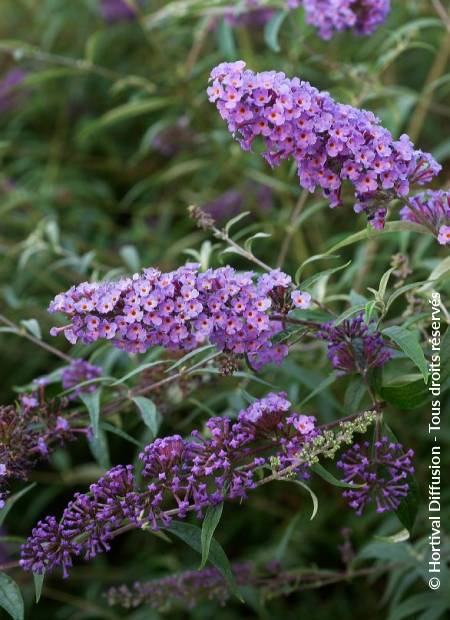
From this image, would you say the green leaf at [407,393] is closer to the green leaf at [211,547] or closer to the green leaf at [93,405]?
the green leaf at [211,547]

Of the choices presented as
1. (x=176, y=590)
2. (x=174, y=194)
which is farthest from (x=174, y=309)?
(x=174, y=194)

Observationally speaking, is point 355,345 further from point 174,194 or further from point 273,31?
point 174,194

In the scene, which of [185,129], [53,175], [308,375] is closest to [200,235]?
[185,129]

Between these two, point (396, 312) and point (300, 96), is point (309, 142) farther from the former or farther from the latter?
point (396, 312)

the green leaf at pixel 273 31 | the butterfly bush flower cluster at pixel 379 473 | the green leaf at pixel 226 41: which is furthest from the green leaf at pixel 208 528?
the green leaf at pixel 226 41

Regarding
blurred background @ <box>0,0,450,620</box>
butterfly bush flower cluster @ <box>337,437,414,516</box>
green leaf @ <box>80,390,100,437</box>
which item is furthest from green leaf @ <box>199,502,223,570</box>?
blurred background @ <box>0,0,450,620</box>

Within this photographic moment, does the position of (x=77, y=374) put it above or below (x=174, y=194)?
below

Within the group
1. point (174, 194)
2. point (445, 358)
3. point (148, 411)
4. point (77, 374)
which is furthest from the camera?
point (174, 194)

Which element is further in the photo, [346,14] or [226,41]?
[226,41]

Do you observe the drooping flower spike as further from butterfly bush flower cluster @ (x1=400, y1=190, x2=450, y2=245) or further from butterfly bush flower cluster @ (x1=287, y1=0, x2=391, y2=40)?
butterfly bush flower cluster @ (x1=287, y1=0, x2=391, y2=40)
